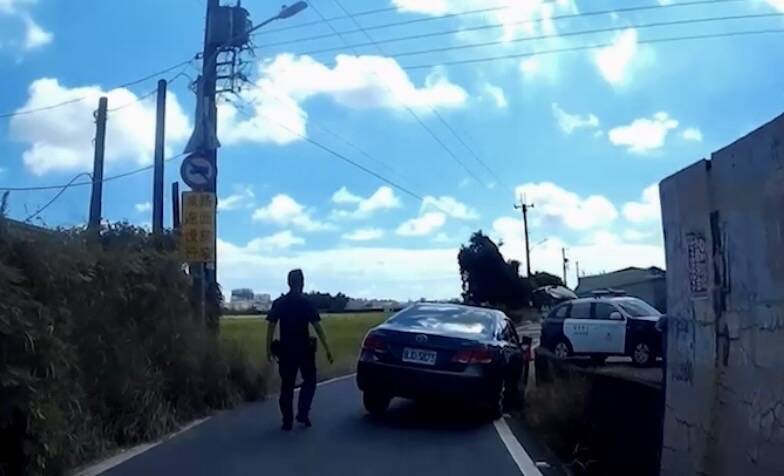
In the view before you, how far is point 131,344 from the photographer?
10469mm

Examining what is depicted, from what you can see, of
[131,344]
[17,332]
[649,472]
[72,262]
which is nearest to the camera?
[17,332]

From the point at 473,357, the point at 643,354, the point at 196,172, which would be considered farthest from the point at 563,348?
the point at 473,357

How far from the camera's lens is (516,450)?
991 centimetres

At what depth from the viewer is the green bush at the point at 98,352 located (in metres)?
7.08

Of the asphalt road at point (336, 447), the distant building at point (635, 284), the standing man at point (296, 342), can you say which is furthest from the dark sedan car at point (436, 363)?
the distant building at point (635, 284)

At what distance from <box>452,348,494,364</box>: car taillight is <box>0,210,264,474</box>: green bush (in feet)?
10.6

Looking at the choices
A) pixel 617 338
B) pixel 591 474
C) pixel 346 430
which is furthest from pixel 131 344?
pixel 617 338

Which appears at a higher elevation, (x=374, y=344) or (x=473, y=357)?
(x=374, y=344)

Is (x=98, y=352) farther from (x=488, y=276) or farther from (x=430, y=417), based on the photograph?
(x=488, y=276)

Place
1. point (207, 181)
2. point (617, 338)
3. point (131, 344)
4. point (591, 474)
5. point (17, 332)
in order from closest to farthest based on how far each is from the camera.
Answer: point (17, 332)
point (591, 474)
point (131, 344)
point (207, 181)
point (617, 338)

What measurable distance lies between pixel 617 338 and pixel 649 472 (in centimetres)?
1566

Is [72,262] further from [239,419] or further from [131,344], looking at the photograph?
[239,419]

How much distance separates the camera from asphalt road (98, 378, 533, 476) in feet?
27.9

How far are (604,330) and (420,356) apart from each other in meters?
13.0
